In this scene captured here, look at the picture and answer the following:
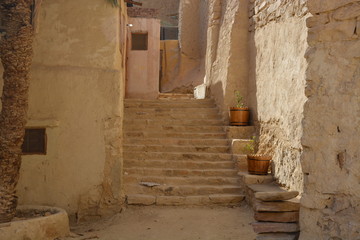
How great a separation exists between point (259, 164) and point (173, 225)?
218 cm

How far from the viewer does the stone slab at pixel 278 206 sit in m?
5.11

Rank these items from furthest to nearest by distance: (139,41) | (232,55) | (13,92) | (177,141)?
(139,41) < (232,55) < (177,141) < (13,92)

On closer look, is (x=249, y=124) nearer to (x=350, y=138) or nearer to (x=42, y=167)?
(x=42, y=167)

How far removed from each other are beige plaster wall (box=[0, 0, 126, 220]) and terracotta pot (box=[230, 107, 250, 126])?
332 cm

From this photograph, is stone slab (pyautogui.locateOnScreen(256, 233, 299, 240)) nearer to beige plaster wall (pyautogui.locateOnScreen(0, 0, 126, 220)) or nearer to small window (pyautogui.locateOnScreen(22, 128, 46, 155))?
beige plaster wall (pyautogui.locateOnScreen(0, 0, 126, 220))

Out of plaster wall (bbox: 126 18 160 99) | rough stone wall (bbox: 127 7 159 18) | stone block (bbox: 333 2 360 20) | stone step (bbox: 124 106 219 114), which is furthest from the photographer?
rough stone wall (bbox: 127 7 159 18)

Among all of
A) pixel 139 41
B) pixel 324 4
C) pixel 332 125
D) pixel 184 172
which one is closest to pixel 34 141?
pixel 184 172

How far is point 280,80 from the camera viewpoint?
7555mm

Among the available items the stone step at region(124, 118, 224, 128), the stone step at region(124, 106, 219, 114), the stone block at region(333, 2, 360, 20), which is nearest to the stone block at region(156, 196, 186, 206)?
the stone step at region(124, 118, 224, 128)

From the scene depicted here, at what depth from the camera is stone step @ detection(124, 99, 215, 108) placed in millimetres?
10727

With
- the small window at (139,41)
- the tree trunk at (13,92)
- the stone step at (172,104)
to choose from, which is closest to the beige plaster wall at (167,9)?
the small window at (139,41)

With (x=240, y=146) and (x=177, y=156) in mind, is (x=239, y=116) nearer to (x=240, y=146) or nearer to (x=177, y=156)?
(x=240, y=146)

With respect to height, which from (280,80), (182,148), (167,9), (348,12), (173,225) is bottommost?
(173,225)

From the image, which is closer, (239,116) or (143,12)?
(239,116)
